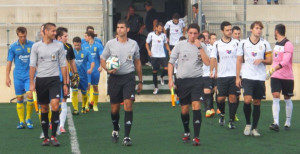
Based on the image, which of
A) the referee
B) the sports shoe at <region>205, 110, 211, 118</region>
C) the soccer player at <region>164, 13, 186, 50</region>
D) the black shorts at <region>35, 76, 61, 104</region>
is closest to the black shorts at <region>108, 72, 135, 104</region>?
the referee

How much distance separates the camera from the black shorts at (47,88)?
37.2 feet

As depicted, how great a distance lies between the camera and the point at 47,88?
1139cm

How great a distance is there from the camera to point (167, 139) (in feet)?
39.9

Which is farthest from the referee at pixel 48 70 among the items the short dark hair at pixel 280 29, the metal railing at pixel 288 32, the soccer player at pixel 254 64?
the metal railing at pixel 288 32

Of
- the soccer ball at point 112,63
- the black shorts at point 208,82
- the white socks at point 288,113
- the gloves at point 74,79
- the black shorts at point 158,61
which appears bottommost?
the white socks at point 288,113

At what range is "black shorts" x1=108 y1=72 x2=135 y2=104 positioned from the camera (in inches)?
450

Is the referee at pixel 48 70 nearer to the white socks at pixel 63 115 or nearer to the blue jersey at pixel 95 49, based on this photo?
the white socks at pixel 63 115

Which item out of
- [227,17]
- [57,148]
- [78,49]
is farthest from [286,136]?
[227,17]

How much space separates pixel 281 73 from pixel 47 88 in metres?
4.84

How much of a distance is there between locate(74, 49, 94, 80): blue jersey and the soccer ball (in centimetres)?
594

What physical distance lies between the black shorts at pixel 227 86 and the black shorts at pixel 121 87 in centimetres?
278

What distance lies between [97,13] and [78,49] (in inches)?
368

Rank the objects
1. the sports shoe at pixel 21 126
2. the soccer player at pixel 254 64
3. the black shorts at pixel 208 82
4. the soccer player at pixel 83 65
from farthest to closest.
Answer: the soccer player at pixel 83 65, the black shorts at pixel 208 82, the sports shoe at pixel 21 126, the soccer player at pixel 254 64

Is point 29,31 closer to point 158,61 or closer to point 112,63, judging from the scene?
point 158,61
